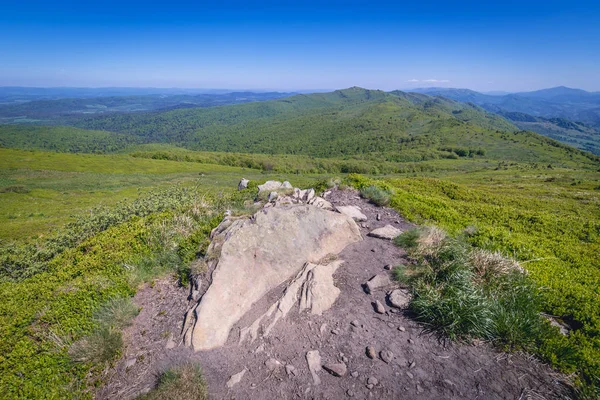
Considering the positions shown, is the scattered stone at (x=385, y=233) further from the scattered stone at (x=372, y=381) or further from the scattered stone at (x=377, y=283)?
the scattered stone at (x=372, y=381)

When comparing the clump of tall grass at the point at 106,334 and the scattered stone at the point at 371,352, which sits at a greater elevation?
the scattered stone at the point at 371,352

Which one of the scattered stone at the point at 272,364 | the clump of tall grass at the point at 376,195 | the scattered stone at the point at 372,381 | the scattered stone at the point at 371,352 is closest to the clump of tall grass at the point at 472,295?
the scattered stone at the point at 371,352

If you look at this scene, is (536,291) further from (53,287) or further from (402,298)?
(53,287)

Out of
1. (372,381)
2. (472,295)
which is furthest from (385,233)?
(372,381)

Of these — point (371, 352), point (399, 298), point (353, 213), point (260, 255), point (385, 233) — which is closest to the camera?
point (371, 352)

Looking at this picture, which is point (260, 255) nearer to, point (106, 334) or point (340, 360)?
point (340, 360)
